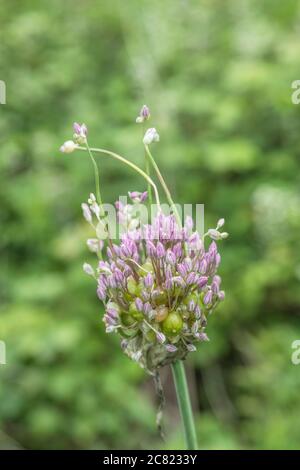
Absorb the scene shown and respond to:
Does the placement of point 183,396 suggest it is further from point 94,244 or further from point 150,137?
point 150,137

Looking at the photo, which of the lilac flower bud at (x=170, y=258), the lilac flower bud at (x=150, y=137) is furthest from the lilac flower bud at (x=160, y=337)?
the lilac flower bud at (x=150, y=137)

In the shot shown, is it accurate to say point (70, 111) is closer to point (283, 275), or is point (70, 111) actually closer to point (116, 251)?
point (283, 275)

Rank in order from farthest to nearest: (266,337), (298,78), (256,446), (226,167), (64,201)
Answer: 1. (64,201)
2. (226,167)
3. (298,78)
4. (266,337)
5. (256,446)

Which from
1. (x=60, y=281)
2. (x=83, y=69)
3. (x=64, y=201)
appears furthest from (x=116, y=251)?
(x=83, y=69)

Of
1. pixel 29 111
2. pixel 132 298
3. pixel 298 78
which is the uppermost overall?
pixel 29 111

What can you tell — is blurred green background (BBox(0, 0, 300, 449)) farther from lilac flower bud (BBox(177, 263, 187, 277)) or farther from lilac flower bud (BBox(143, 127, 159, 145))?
lilac flower bud (BBox(143, 127, 159, 145))
